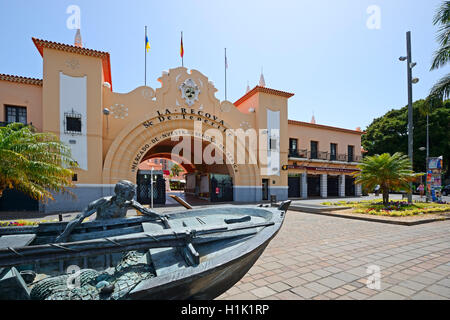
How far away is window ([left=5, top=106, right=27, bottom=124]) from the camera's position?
12.9 meters

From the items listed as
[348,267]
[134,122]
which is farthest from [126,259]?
[134,122]

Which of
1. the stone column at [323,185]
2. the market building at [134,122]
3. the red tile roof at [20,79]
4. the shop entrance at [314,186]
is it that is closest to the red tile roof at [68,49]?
the market building at [134,122]

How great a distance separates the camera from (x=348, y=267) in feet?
13.5

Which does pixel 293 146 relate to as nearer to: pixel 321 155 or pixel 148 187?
pixel 321 155

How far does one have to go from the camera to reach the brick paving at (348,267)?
3131 millimetres

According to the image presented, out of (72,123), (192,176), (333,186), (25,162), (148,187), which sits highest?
(72,123)

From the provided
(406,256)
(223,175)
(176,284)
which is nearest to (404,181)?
(406,256)

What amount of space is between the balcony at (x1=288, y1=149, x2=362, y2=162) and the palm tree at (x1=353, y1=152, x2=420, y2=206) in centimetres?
831

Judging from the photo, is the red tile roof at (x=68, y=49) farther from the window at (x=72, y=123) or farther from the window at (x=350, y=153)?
the window at (x=350, y=153)

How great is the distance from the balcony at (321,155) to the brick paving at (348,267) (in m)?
15.1

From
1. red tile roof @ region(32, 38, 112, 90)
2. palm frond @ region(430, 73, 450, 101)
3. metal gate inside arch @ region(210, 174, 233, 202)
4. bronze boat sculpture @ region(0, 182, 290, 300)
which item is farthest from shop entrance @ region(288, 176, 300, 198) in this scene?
bronze boat sculpture @ region(0, 182, 290, 300)

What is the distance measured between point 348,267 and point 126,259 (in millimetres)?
4002

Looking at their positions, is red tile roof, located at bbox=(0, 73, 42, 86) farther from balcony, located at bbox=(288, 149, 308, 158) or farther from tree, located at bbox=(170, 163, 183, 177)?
tree, located at bbox=(170, 163, 183, 177)
